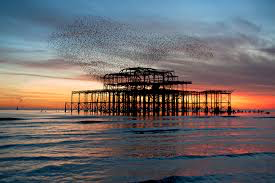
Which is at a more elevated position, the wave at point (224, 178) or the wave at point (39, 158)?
the wave at point (39, 158)

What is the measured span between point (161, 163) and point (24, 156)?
5.61 m

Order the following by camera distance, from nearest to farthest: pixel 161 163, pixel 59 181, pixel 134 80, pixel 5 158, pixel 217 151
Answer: pixel 59 181
pixel 161 163
pixel 5 158
pixel 217 151
pixel 134 80

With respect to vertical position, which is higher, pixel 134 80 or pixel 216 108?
pixel 134 80

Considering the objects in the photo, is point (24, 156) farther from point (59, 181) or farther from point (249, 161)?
point (249, 161)

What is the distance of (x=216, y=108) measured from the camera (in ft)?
276

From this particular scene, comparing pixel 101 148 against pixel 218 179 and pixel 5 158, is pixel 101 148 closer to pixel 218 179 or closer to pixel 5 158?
pixel 5 158

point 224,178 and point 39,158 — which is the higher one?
point 39,158

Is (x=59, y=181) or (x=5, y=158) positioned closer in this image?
(x=59, y=181)

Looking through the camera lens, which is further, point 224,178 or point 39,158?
point 39,158

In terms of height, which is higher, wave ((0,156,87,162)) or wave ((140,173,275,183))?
wave ((0,156,87,162))

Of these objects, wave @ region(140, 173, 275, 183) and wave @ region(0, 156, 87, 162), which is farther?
wave @ region(0, 156, 87, 162)

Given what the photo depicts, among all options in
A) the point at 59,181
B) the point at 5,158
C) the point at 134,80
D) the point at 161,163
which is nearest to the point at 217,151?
the point at 161,163

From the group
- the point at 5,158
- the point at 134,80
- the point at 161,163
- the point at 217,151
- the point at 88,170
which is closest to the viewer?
the point at 88,170

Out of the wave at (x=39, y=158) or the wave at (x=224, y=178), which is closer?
the wave at (x=224, y=178)
